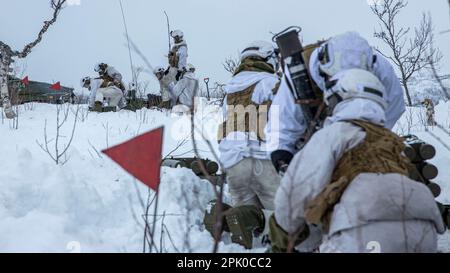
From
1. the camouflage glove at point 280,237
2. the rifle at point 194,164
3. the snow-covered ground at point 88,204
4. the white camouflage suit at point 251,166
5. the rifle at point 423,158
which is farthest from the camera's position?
the rifle at point 194,164

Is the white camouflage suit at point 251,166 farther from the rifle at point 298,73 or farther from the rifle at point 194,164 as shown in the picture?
the rifle at point 298,73

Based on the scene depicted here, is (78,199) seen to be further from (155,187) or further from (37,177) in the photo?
(155,187)

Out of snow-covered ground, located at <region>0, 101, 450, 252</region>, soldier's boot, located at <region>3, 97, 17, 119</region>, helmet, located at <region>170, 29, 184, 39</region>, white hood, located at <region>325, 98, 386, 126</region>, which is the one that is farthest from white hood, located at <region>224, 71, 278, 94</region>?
helmet, located at <region>170, 29, 184, 39</region>

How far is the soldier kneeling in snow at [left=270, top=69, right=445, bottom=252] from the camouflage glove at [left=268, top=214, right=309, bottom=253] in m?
0.16

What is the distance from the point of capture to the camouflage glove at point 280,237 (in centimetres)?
254

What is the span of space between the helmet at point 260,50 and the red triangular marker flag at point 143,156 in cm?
299

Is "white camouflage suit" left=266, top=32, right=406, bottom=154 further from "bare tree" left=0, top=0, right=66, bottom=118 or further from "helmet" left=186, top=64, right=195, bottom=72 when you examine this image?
"helmet" left=186, top=64, right=195, bottom=72

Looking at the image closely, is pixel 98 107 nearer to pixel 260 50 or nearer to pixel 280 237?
pixel 260 50

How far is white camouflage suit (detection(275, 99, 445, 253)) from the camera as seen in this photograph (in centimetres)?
212

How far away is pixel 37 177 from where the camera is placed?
412 cm

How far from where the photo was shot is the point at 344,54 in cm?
294

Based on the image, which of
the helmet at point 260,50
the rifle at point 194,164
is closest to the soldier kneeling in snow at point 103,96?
the rifle at point 194,164

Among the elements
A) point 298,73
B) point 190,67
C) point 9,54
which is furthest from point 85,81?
point 298,73
